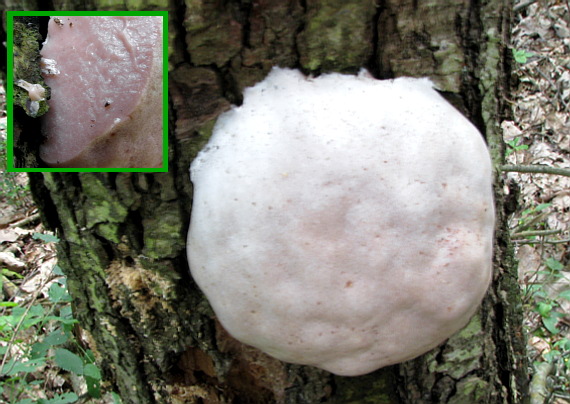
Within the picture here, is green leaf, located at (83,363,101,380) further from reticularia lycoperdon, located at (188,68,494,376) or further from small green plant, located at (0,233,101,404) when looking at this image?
reticularia lycoperdon, located at (188,68,494,376)

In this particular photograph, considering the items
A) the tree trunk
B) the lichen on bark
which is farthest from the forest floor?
the lichen on bark

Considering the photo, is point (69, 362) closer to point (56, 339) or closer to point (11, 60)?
point (56, 339)

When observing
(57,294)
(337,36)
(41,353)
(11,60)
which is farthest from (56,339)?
(337,36)

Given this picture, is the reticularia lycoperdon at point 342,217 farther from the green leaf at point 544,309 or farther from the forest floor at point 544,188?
the green leaf at point 544,309

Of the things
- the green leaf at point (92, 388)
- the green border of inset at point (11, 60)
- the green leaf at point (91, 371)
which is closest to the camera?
the green border of inset at point (11, 60)

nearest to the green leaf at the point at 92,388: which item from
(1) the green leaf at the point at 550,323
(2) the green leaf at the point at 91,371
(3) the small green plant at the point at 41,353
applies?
(3) the small green plant at the point at 41,353

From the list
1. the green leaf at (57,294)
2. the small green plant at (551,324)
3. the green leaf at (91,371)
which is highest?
the green leaf at (57,294)

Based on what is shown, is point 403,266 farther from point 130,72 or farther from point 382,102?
point 130,72
